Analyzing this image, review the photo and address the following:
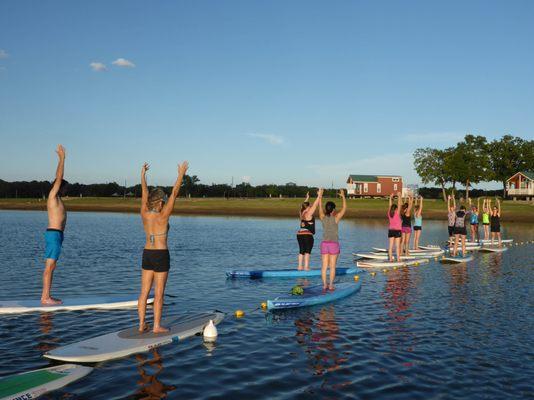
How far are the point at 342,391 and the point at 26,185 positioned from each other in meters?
138

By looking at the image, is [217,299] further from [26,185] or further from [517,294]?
[26,185]

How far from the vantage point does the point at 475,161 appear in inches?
3622

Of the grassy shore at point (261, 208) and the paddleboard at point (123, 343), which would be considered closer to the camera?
the paddleboard at point (123, 343)

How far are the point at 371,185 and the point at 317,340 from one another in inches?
3912

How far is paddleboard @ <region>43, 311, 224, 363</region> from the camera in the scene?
849 cm

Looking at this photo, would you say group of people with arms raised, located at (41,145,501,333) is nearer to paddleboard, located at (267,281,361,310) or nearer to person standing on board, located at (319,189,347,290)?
person standing on board, located at (319,189,347,290)

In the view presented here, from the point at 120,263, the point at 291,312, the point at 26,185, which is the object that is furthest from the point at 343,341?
the point at 26,185

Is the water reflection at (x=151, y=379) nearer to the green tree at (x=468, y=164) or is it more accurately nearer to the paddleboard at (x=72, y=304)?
the paddleboard at (x=72, y=304)

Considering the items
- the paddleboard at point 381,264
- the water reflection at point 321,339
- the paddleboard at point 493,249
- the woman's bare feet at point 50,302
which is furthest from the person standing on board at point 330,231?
the paddleboard at point 493,249

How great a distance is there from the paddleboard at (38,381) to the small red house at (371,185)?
330 ft

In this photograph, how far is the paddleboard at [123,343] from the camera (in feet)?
27.9

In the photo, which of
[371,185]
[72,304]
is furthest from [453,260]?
[371,185]

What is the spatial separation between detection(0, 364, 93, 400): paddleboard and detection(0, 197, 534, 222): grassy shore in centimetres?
6392

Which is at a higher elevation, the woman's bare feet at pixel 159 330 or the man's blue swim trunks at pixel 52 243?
the man's blue swim trunks at pixel 52 243
